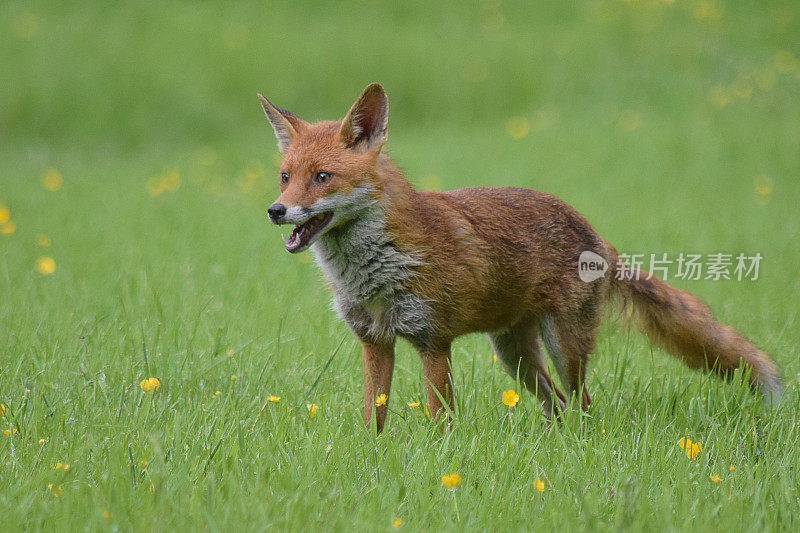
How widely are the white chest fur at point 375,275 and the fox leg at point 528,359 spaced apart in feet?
3.16

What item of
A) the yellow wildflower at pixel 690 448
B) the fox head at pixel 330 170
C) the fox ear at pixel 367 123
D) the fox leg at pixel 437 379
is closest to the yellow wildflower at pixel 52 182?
the fox head at pixel 330 170

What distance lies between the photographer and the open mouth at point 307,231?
386cm

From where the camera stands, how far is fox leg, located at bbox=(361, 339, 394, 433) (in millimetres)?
4156

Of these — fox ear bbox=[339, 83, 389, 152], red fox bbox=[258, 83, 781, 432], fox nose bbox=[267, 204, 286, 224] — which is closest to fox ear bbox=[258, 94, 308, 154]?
red fox bbox=[258, 83, 781, 432]

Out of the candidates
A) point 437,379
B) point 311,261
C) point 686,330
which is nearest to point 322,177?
point 437,379

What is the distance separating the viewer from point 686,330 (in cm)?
480

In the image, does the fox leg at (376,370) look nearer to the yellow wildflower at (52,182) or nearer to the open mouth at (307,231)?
the open mouth at (307,231)

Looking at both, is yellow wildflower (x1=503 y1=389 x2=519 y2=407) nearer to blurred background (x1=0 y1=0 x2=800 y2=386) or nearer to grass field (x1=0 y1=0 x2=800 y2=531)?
grass field (x1=0 y1=0 x2=800 y2=531)

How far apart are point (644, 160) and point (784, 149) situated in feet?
6.79

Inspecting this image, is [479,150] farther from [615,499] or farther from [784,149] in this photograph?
[615,499]

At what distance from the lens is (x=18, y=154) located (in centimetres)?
1320

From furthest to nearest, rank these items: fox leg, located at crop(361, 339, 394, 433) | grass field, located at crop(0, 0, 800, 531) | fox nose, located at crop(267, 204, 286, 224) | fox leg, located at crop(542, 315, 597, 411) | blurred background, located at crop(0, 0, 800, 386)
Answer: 1. blurred background, located at crop(0, 0, 800, 386)
2. fox leg, located at crop(542, 315, 597, 411)
3. fox leg, located at crop(361, 339, 394, 433)
4. fox nose, located at crop(267, 204, 286, 224)
5. grass field, located at crop(0, 0, 800, 531)

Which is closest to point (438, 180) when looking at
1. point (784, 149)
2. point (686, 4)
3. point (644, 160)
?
point (644, 160)

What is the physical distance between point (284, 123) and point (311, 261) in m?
3.32
